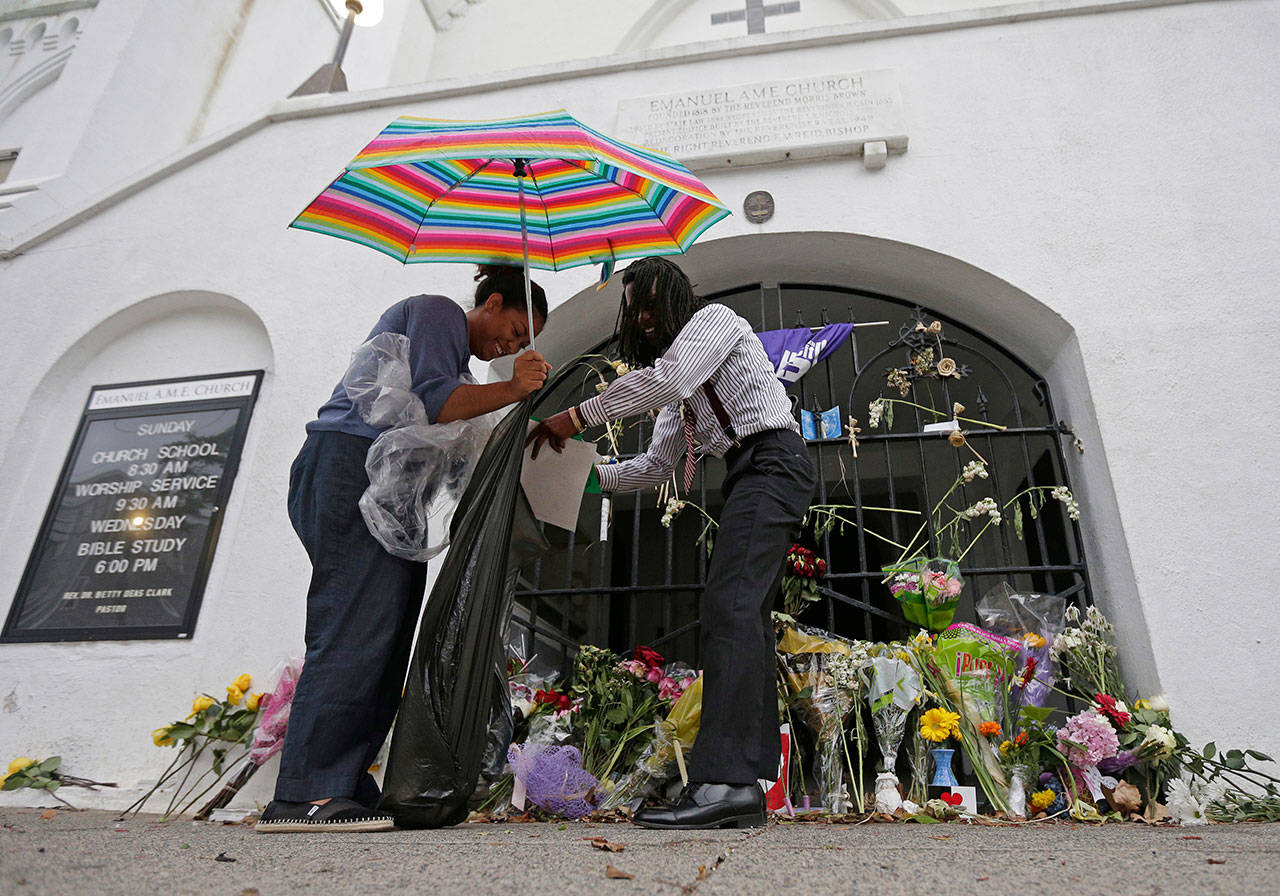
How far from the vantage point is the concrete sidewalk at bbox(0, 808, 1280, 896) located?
1.12m

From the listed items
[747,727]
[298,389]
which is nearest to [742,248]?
[298,389]

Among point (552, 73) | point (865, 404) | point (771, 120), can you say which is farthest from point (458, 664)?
point (865, 404)

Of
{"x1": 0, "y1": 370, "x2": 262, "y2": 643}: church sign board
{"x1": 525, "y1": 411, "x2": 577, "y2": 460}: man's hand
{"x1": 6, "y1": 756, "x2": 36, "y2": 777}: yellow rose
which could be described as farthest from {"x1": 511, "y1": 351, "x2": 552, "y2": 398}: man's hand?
{"x1": 6, "y1": 756, "x2": 36, "y2": 777}: yellow rose

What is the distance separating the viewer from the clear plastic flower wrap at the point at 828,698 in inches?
109

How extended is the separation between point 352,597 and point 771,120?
10.9 ft

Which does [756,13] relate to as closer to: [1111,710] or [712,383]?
[712,383]

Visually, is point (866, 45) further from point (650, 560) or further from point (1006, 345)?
point (650, 560)

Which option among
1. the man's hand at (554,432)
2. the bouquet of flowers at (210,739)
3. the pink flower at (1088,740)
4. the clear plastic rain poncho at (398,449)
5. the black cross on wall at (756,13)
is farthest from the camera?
the black cross on wall at (756,13)

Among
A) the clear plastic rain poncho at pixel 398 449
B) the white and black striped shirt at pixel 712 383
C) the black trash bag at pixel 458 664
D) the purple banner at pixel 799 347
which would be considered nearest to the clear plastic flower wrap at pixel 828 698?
the white and black striped shirt at pixel 712 383

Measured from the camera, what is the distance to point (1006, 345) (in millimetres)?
3955

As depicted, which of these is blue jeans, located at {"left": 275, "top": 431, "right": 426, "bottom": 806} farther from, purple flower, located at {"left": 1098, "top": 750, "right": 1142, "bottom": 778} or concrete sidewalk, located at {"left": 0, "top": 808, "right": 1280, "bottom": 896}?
purple flower, located at {"left": 1098, "top": 750, "right": 1142, "bottom": 778}

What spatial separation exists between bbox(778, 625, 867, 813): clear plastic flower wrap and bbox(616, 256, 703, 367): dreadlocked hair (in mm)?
1329

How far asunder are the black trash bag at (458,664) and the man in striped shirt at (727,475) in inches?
14.2

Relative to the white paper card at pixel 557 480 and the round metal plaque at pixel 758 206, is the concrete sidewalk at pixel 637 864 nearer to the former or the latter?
the white paper card at pixel 557 480
